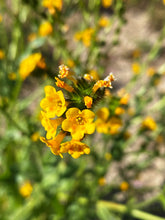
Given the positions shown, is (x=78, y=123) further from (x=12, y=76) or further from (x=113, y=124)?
(x=12, y=76)

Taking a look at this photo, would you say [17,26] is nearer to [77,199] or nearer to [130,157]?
[77,199]

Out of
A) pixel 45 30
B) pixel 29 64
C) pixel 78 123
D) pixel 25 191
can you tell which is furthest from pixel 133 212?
pixel 45 30

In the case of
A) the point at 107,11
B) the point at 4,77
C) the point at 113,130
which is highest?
the point at 107,11

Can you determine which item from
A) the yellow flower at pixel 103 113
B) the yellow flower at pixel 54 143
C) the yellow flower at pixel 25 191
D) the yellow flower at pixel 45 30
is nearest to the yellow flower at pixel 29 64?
the yellow flower at pixel 45 30

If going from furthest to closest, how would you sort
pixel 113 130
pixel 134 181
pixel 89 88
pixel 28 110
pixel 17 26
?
pixel 28 110, pixel 134 181, pixel 17 26, pixel 113 130, pixel 89 88

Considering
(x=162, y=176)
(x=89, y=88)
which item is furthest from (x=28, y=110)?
(x=89, y=88)

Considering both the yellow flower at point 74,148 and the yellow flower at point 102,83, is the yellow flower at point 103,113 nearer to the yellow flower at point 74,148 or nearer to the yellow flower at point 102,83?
the yellow flower at point 102,83

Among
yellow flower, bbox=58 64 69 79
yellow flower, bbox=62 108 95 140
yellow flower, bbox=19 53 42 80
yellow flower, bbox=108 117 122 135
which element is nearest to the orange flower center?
yellow flower, bbox=62 108 95 140

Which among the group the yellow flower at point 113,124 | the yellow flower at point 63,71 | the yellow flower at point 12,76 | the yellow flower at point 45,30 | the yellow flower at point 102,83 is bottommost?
the yellow flower at point 102,83
